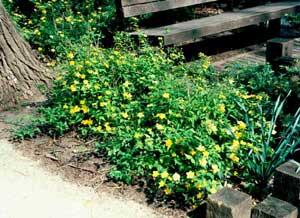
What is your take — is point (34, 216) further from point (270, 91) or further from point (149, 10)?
point (149, 10)

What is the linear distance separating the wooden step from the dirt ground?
90.7 inches

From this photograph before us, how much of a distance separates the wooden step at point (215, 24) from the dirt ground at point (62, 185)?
2.30 m

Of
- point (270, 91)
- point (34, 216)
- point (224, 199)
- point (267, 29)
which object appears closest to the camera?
point (224, 199)

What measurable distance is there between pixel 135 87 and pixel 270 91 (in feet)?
4.26

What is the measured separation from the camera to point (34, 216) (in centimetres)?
302

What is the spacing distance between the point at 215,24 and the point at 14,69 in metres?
2.91

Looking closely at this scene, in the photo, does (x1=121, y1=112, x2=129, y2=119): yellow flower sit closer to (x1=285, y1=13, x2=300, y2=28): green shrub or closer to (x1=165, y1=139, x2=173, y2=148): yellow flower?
(x1=165, y1=139, x2=173, y2=148): yellow flower

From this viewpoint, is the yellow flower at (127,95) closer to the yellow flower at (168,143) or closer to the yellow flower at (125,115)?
the yellow flower at (125,115)

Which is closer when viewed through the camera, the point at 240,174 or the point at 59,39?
the point at 240,174

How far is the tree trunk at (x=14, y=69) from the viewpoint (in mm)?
4801

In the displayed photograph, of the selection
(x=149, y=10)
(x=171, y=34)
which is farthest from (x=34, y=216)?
(x=149, y=10)

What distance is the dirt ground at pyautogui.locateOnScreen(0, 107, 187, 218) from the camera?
10.0 feet

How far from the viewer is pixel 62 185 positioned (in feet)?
11.1

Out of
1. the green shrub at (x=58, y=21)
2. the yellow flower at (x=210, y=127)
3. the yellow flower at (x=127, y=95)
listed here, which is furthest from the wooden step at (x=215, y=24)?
the yellow flower at (x=210, y=127)
